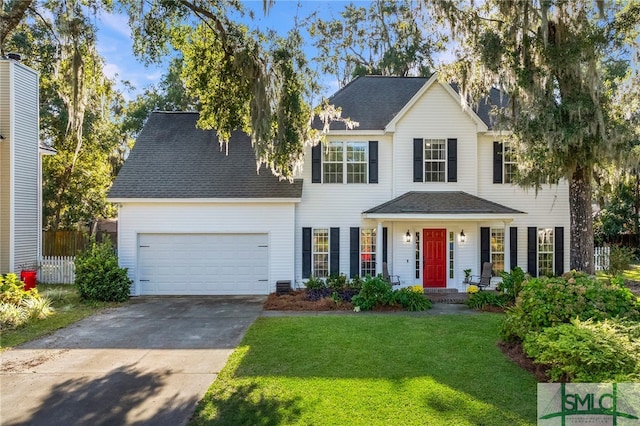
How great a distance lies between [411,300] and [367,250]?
310 centimetres

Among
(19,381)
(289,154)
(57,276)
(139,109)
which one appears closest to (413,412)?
(19,381)

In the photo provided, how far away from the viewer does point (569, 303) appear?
6.06m

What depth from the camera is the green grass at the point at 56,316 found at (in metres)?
7.76

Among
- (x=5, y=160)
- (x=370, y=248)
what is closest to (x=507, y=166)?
(x=370, y=248)

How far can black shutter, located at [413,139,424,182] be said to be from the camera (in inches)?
504

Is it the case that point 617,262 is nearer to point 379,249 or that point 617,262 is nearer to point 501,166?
point 501,166

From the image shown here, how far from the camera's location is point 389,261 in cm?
1267

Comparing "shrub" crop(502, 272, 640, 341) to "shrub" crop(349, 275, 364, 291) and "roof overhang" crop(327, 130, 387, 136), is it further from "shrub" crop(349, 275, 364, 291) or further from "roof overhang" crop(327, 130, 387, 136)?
"roof overhang" crop(327, 130, 387, 136)

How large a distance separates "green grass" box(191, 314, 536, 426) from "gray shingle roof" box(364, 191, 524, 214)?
14.1ft

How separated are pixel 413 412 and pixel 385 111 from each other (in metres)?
11.0

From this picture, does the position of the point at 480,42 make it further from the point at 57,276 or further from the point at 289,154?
the point at 57,276

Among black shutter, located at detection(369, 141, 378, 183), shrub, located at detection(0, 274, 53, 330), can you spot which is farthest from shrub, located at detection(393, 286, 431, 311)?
shrub, located at detection(0, 274, 53, 330)

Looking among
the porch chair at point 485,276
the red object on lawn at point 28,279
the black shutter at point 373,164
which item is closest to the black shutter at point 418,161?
the black shutter at point 373,164

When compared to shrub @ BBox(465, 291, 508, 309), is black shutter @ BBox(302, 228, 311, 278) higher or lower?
higher
